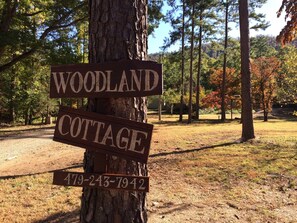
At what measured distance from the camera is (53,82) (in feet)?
7.27

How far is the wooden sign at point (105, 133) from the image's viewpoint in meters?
2.07

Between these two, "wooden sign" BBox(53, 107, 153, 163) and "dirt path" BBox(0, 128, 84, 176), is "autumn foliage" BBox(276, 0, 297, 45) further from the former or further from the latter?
"wooden sign" BBox(53, 107, 153, 163)

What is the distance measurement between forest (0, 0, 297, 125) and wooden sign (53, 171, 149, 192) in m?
9.73

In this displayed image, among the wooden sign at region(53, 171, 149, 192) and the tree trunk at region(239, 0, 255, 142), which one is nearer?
the wooden sign at region(53, 171, 149, 192)

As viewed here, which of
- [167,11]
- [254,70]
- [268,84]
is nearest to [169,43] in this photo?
[167,11]

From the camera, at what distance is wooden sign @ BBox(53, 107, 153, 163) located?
6.78 feet

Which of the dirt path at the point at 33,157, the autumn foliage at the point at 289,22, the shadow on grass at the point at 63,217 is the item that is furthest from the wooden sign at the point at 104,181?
the autumn foliage at the point at 289,22

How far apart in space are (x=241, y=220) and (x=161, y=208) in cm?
118

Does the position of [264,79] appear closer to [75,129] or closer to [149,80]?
[149,80]

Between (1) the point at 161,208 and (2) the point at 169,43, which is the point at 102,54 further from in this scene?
(2) the point at 169,43

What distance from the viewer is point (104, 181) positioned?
2.14 meters

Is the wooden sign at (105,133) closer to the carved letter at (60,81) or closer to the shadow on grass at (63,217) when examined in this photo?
the carved letter at (60,81)

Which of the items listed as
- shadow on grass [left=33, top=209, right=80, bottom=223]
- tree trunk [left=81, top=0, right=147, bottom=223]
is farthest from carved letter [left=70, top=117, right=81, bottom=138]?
shadow on grass [left=33, top=209, right=80, bottom=223]

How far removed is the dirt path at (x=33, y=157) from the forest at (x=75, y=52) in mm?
4874
